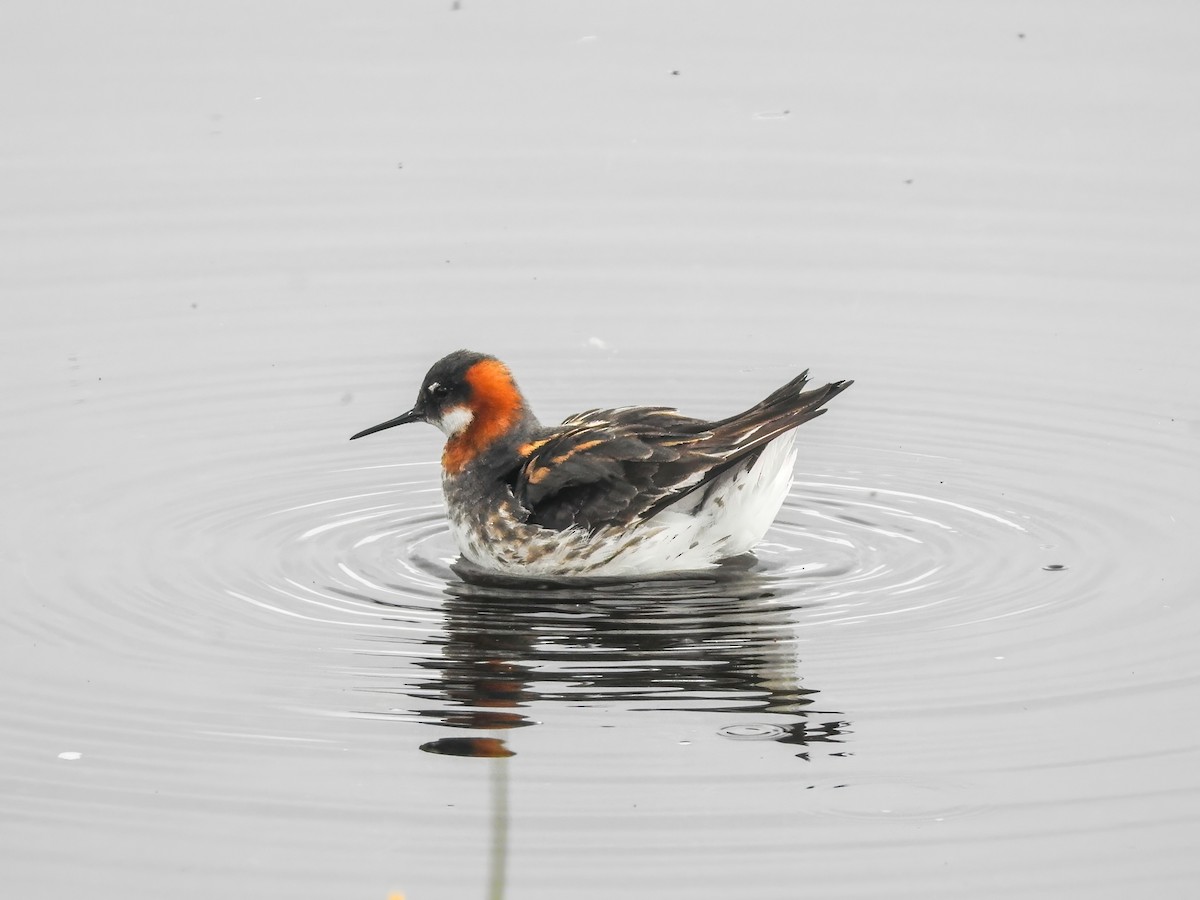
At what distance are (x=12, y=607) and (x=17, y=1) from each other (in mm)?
10747

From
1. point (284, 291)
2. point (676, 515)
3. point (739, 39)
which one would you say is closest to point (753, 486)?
point (676, 515)

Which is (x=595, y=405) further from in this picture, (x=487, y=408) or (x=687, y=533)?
(x=687, y=533)

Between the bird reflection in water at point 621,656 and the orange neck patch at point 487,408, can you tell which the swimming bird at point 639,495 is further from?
the orange neck patch at point 487,408

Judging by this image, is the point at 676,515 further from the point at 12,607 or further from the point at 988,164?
the point at 988,164

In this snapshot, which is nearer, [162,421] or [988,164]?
[162,421]

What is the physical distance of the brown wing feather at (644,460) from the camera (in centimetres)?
1206

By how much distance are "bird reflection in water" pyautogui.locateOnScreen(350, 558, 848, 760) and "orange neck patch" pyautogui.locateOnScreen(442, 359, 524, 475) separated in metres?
0.80

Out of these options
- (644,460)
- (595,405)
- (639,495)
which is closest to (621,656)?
(639,495)

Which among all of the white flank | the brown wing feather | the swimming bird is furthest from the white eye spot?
the white flank

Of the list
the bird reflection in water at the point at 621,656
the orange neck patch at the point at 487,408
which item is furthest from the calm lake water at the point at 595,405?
the orange neck patch at the point at 487,408

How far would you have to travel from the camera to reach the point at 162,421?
1430 cm

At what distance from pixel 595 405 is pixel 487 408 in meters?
1.82

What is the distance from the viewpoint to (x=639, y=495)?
12.1 metres

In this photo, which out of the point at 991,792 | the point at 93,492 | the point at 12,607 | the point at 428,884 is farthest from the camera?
the point at 93,492
